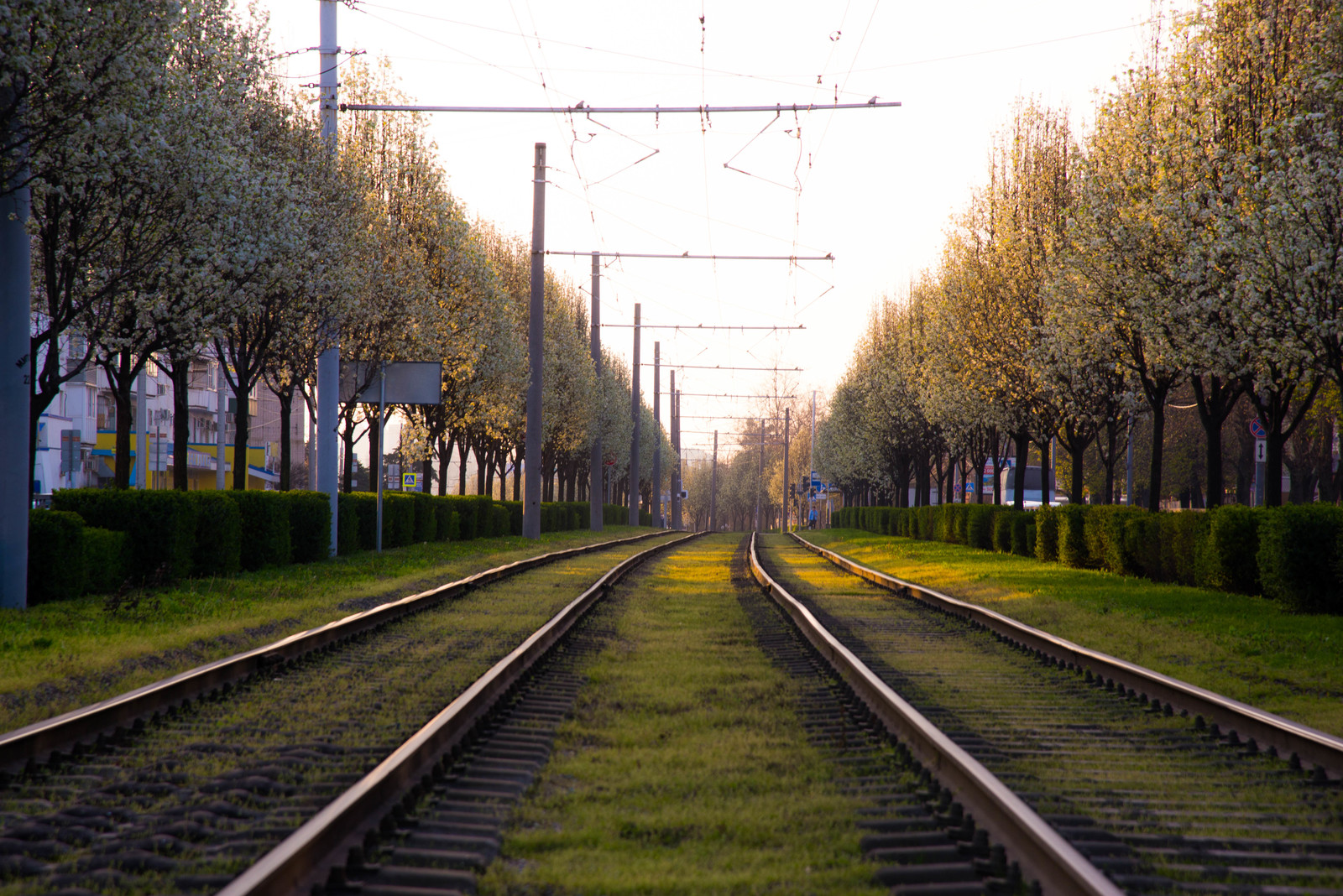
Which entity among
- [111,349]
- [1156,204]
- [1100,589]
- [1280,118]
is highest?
[1280,118]

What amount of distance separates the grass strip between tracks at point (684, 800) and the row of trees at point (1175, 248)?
1149 cm

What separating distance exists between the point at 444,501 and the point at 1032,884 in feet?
94.3

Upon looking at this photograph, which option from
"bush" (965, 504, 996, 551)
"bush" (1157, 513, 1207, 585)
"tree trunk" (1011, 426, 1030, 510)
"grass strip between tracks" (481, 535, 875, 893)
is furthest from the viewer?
"tree trunk" (1011, 426, 1030, 510)

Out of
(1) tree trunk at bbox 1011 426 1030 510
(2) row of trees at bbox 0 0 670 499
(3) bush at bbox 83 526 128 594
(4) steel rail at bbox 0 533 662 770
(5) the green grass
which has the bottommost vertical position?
(5) the green grass

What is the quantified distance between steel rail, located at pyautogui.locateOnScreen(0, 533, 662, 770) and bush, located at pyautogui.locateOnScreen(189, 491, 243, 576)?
5285 mm

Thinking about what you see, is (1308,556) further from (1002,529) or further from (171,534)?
(1002,529)

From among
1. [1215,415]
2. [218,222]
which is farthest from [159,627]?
[1215,415]

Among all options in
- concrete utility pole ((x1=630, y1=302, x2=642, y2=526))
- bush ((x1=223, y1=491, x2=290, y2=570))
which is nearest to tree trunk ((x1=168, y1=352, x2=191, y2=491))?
bush ((x1=223, y1=491, x2=290, y2=570))

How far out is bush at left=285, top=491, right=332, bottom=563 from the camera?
20703 millimetres

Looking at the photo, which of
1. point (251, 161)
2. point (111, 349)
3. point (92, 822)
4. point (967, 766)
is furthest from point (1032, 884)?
point (251, 161)

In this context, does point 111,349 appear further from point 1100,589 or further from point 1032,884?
point 1032,884

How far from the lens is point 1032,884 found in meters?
4.05

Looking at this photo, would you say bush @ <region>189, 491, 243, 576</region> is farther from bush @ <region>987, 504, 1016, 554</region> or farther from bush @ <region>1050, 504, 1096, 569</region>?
bush @ <region>987, 504, 1016, 554</region>

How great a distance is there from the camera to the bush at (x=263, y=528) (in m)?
18.5
